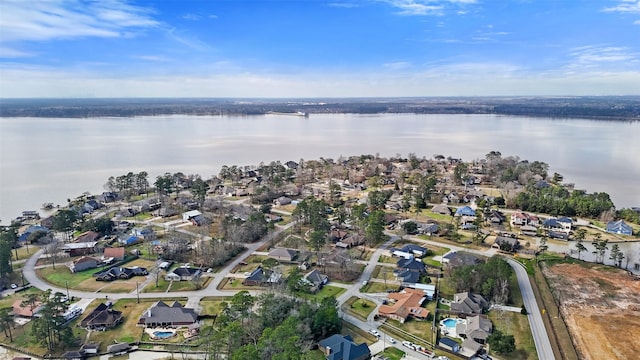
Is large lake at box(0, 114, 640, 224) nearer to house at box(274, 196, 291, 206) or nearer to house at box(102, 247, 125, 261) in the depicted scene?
house at box(102, 247, 125, 261)

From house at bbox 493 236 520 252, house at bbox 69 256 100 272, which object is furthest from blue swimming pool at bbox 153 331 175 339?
house at bbox 493 236 520 252

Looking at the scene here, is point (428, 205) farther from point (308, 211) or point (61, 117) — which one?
point (61, 117)

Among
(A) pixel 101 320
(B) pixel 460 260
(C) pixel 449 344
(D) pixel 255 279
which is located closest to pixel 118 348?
(A) pixel 101 320

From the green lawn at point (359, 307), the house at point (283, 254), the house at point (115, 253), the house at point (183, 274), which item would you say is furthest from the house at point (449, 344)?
the house at point (115, 253)

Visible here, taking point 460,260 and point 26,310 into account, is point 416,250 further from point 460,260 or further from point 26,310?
point 26,310

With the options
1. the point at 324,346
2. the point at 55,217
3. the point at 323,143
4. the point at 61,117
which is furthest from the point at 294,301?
the point at 61,117
